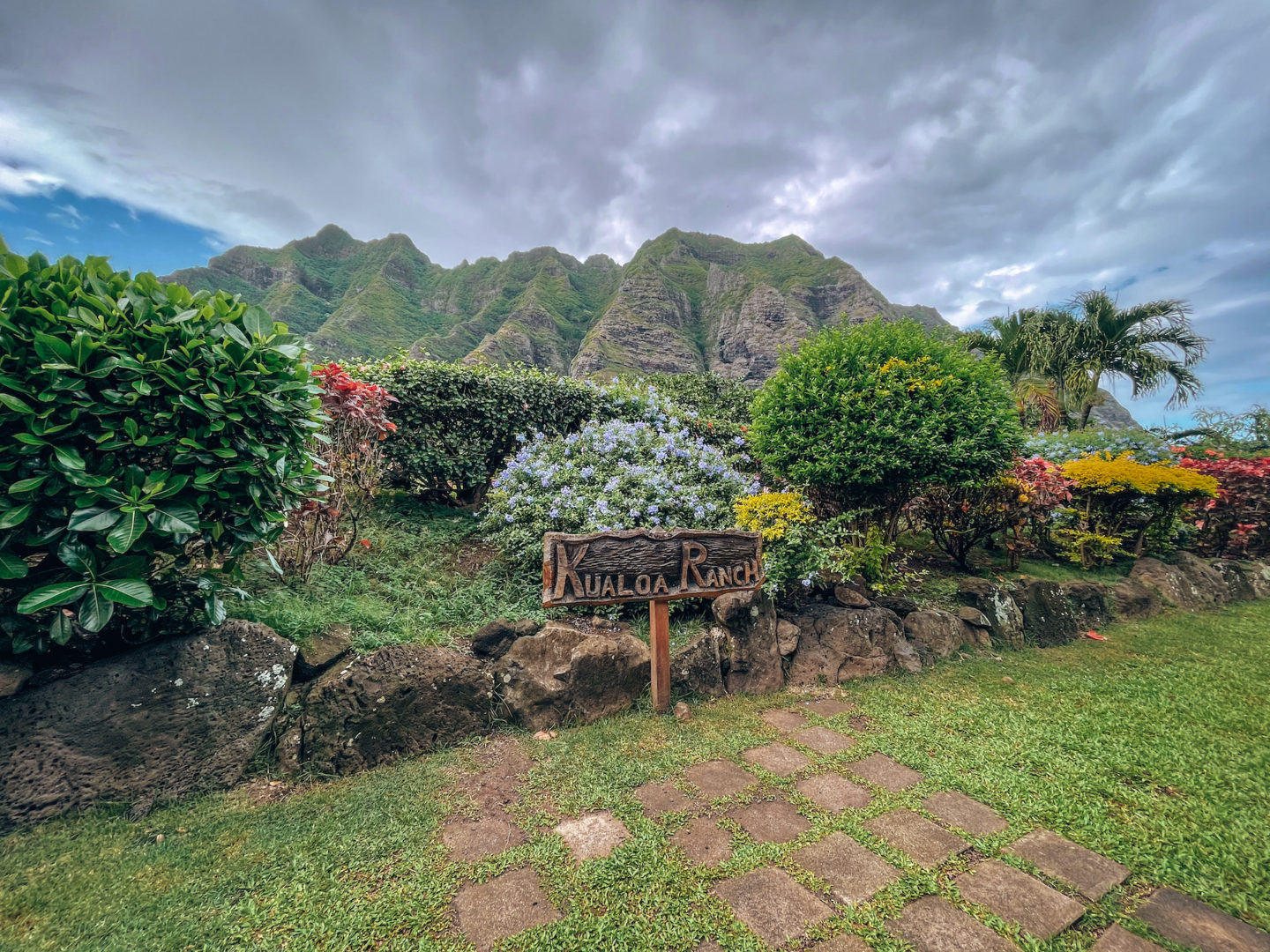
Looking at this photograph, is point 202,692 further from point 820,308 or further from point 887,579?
point 820,308

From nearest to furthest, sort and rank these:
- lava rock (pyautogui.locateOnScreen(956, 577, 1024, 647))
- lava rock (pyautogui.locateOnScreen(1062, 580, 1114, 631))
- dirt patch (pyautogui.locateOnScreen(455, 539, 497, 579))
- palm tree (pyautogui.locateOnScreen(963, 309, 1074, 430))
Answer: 1. dirt patch (pyautogui.locateOnScreen(455, 539, 497, 579))
2. lava rock (pyautogui.locateOnScreen(956, 577, 1024, 647))
3. lava rock (pyautogui.locateOnScreen(1062, 580, 1114, 631))
4. palm tree (pyautogui.locateOnScreen(963, 309, 1074, 430))

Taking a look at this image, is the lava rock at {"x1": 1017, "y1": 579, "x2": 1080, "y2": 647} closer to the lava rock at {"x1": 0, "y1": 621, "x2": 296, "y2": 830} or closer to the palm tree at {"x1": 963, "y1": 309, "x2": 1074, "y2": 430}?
the lava rock at {"x1": 0, "y1": 621, "x2": 296, "y2": 830}

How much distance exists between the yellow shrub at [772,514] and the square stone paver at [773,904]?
251cm

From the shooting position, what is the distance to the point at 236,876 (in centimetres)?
181

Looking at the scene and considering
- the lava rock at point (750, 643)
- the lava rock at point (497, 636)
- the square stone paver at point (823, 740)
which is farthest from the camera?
the lava rock at point (750, 643)

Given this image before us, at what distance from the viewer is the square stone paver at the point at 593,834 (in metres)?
1.98

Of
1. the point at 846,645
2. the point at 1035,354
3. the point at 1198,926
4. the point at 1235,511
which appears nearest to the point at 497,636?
the point at 846,645

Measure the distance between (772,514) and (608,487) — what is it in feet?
4.74

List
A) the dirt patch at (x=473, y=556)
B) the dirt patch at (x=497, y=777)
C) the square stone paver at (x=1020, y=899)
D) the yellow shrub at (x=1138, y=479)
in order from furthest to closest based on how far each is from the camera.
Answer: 1. the yellow shrub at (x=1138, y=479)
2. the dirt patch at (x=473, y=556)
3. the dirt patch at (x=497, y=777)
4. the square stone paver at (x=1020, y=899)

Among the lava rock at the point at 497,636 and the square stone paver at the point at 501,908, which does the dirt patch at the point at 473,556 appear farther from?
the square stone paver at the point at 501,908

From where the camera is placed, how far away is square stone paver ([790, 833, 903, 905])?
5.90 ft

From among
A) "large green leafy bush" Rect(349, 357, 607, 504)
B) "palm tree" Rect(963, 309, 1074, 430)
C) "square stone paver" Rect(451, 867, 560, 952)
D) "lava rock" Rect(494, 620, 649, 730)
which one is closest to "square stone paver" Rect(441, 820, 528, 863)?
"square stone paver" Rect(451, 867, 560, 952)

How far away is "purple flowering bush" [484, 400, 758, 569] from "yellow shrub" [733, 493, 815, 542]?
0.35 meters

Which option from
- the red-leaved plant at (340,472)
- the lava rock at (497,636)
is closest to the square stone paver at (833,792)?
the lava rock at (497,636)
